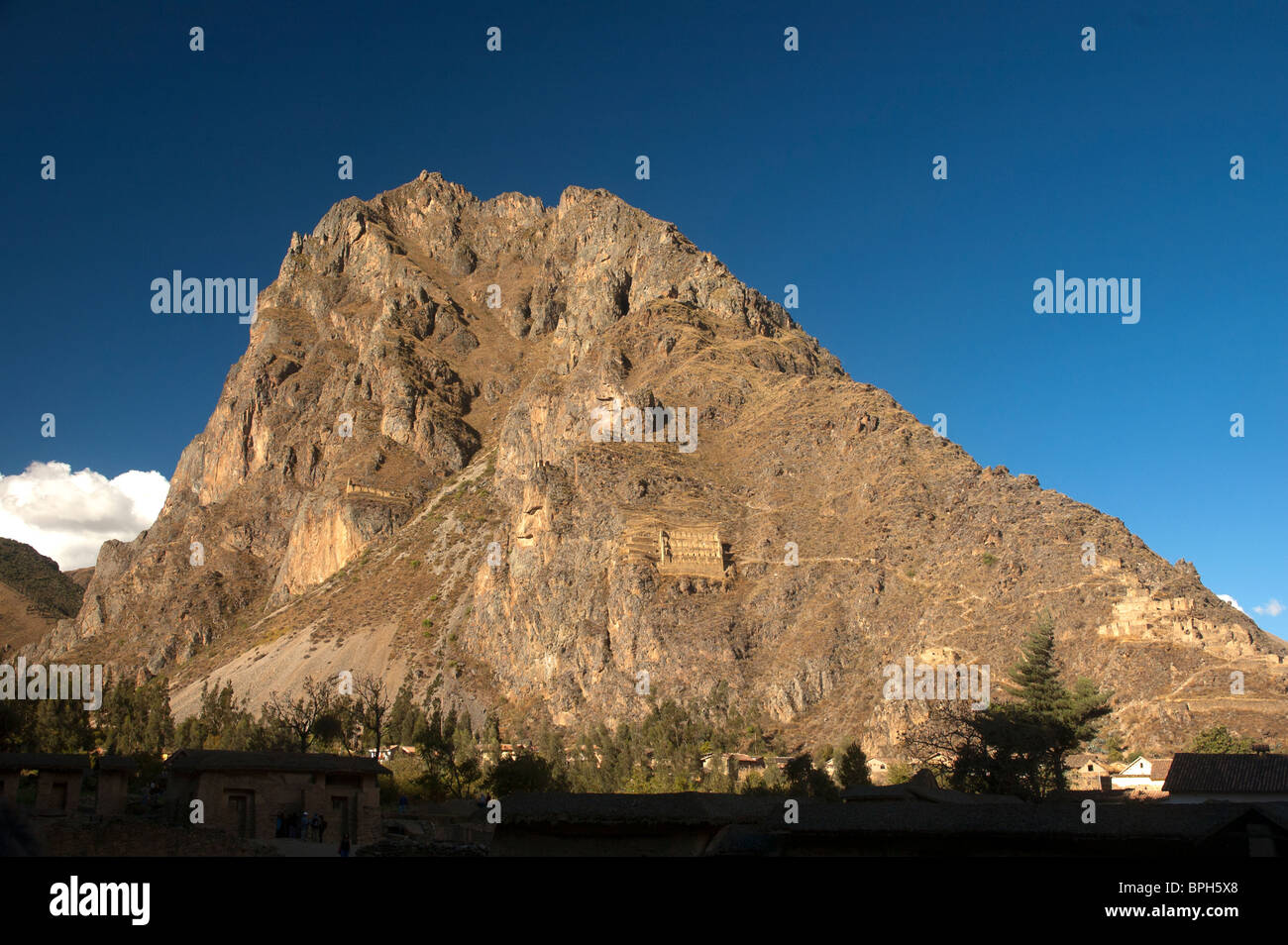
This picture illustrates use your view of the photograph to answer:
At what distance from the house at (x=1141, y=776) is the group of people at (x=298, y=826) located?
123ft

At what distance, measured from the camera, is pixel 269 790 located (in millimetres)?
36406

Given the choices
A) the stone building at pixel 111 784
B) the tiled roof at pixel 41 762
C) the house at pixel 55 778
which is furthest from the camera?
the stone building at pixel 111 784

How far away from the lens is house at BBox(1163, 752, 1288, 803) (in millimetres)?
40188

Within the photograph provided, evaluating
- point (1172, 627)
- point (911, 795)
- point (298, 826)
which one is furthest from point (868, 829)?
point (1172, 627)

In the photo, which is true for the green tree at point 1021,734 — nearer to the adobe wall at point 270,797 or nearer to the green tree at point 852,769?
the green tree at point 852,769

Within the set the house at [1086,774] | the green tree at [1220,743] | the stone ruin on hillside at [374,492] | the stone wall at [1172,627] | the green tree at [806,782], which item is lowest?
the house at [1086,774]

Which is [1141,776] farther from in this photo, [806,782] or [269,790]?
[269,790]

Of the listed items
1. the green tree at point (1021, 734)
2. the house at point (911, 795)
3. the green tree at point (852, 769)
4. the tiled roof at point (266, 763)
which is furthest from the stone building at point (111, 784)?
the green tree at point (1021, 734)

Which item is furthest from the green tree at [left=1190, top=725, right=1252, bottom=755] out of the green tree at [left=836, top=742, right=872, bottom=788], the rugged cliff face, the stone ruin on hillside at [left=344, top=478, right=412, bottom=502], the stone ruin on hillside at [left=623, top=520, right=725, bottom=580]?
the stone ruin on hillside at [left=344, top=478, right=412, bottom=502]

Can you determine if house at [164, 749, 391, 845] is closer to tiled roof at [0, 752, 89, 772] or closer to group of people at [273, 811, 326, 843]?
group of people at [273, 811, 326, 843]

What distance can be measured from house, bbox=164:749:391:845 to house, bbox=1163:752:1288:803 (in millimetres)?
32184

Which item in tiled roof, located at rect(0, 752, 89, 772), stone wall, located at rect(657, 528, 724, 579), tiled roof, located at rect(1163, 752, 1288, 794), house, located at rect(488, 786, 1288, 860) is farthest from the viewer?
stone wall, located at rect(657, 528, 724, 579)

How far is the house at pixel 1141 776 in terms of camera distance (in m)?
51.0

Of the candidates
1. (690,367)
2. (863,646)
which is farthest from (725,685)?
(690,367)
